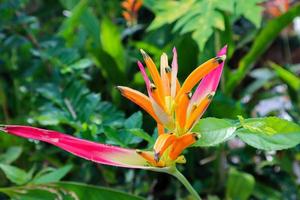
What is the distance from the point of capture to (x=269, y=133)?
50 cm

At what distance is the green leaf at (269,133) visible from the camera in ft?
1.66

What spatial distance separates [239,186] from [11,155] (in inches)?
14.3

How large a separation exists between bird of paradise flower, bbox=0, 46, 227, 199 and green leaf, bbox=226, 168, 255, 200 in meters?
0.41

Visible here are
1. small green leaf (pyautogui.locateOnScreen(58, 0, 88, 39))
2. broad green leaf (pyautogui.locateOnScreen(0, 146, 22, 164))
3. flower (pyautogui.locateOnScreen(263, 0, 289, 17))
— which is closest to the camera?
broad green leaf (pyautogui.locateOnScreen(0, 146, 22, 164))

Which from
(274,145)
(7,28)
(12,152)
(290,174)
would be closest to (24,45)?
(7,28)

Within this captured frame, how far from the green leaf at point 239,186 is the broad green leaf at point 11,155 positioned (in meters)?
→ 0.34

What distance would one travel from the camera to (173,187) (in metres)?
0.96

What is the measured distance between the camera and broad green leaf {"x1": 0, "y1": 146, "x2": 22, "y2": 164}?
89cm

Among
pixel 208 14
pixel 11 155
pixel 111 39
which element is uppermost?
pixel 208 14

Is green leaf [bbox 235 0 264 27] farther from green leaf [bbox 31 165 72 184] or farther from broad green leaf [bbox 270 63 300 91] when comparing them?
green leaf [bbox 31 165 72 184]

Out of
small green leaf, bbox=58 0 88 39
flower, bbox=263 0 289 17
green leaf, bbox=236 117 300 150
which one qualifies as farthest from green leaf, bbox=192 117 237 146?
flower, bbox=263 0 289 17

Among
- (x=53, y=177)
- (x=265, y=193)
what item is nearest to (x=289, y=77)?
(x=265, y=193)

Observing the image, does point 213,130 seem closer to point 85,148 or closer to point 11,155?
point 85,148

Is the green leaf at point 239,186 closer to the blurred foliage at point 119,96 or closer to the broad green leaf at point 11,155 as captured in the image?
the blurred foliage at point 119,96
